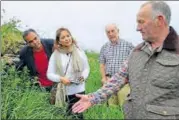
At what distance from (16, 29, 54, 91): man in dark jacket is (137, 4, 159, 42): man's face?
313cm

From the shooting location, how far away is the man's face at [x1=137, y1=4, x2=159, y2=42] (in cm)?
446

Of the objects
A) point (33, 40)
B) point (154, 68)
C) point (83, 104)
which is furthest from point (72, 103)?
point (154, 68)

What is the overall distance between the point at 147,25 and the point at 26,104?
2690 mm

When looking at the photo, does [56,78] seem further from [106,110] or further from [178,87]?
[178,87]

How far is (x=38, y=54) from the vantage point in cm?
756

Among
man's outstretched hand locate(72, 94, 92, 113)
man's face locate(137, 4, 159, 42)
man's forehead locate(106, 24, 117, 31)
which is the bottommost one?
man's outstretched hand locate(72, 94, 92, 113)

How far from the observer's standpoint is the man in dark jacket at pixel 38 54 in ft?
24.6

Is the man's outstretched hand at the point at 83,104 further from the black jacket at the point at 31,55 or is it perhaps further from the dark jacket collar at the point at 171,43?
Result: the black jacket at the point at 31,55

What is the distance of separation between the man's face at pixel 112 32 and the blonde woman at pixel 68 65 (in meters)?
1.11

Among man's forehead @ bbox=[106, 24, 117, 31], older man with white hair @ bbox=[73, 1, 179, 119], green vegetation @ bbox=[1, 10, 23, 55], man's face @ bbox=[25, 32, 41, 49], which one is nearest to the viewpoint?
older man with white hair @ bbox=[73, 1, 179, 119]

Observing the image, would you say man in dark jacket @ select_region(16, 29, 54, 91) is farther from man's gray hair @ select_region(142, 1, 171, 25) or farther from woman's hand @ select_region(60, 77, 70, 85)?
man's gray hair @ select_region(142, 1, 171, 25)

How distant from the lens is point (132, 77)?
451 cm

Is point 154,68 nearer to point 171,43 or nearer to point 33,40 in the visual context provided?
point 171,43

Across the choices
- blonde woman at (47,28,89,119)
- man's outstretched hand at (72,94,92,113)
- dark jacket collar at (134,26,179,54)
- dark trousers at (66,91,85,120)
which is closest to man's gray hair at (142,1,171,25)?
dark jacket collar at (134,26,179,54)
